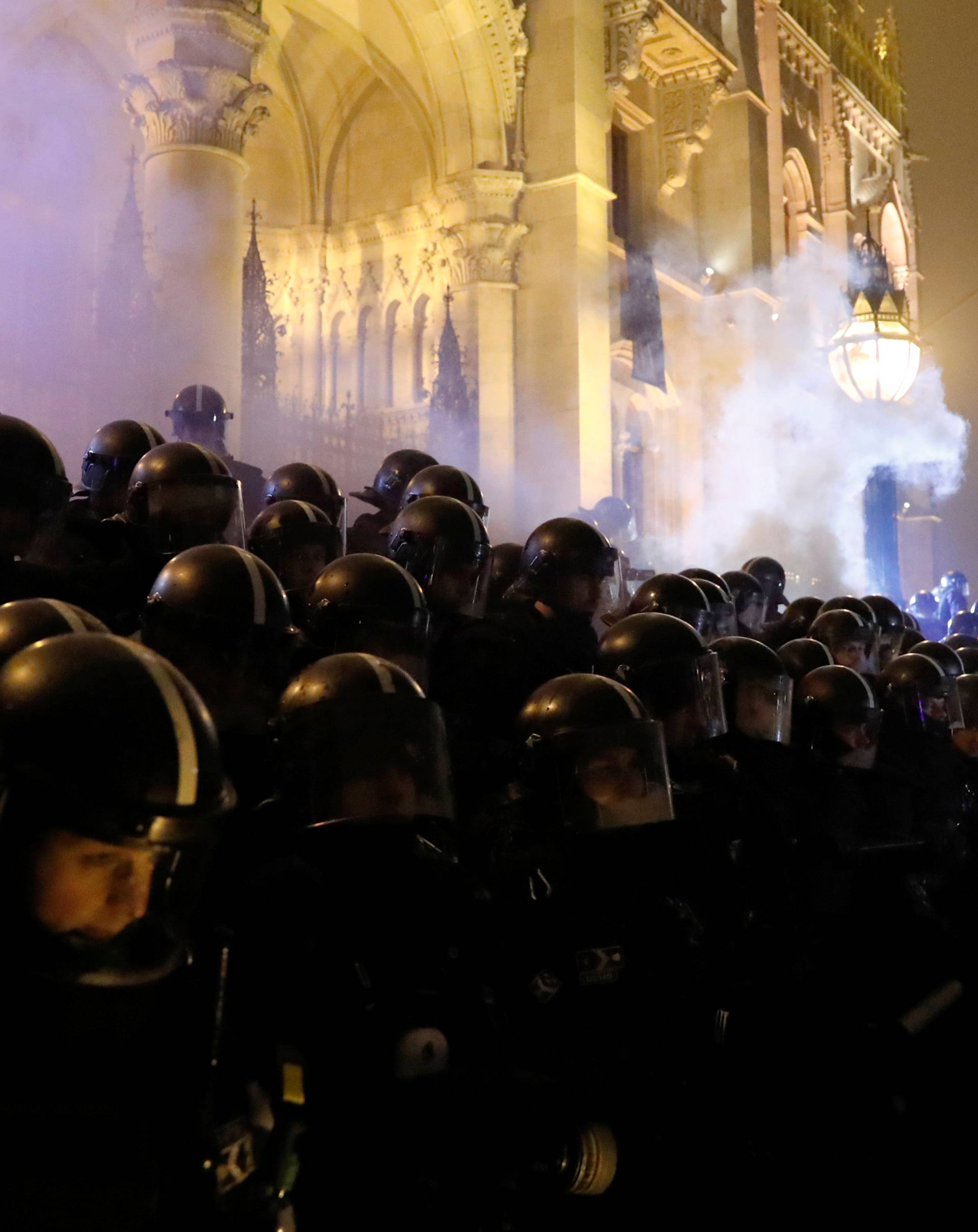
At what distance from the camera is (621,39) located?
574 inches

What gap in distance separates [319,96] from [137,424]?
13128 mm

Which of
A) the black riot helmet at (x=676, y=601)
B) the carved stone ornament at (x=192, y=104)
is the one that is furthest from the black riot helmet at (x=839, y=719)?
the carved stone ornament at (x=192, y=104)

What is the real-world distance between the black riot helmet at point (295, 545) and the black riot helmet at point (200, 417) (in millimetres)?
2807

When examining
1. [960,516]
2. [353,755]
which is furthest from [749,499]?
[353,755]

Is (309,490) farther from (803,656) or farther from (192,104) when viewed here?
(192,104)

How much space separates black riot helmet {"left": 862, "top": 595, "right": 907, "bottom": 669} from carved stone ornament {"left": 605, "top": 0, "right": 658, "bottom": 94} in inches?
343

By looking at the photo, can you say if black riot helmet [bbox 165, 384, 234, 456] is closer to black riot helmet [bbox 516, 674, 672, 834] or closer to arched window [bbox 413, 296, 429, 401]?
black riot helmet [bbox 516, 674, 672, 834]

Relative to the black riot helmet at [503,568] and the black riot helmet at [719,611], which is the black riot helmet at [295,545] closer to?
the black riot helmet at [503,568]

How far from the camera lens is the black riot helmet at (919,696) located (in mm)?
6016

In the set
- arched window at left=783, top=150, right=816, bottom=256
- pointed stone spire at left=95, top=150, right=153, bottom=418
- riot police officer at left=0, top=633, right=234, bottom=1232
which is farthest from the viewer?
arched window at left=783, top=150, right=816, bottom=256

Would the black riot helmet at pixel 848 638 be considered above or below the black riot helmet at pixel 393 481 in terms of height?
below

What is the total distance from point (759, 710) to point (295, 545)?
1760 millimetres

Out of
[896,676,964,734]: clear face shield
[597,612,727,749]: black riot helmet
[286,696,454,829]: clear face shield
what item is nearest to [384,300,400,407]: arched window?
[896,676,964,734]: clear face shield

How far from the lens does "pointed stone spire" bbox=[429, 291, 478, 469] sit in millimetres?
13938
